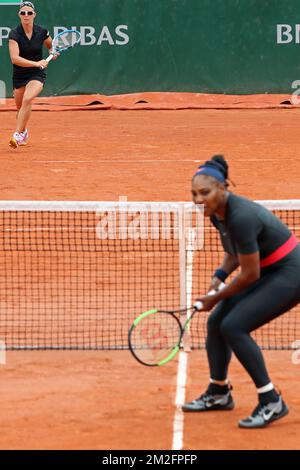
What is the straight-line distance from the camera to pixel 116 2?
20.5 meters

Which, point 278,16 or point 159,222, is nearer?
point 159,222

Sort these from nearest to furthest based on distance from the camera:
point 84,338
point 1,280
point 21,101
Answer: point 84,338
point 1,280
point 21,101

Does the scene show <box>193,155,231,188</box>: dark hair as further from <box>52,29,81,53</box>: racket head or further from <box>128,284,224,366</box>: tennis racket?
<box>52,29,81,53</box>: racket head

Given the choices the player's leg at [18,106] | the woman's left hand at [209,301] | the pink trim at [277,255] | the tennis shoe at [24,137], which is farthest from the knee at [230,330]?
the tennis shoe at [24,137]

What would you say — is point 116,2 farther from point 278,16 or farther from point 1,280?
point 1,280

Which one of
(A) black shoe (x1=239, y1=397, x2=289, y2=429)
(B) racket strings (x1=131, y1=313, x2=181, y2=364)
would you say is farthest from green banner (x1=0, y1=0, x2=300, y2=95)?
(A) black shoe (x1=239, y1=397, x2=289, y2=429)

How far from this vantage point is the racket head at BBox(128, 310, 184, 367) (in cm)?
655

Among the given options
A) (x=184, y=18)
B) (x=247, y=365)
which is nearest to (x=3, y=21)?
(x=184, y=18)

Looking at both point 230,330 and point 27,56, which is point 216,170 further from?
point 27,56

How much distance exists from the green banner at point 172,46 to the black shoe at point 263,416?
15.1 m

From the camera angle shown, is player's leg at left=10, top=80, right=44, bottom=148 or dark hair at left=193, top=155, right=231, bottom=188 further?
player's leg at left=10, top=80, right=44, bottom=148

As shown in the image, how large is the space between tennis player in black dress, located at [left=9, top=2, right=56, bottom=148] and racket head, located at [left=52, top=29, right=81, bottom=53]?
259 millimetres

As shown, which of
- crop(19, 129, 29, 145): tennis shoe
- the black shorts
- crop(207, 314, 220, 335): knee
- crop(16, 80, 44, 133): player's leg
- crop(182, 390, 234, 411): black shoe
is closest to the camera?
crop(207, 314, 220, 335): knee

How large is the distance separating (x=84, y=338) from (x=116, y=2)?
13.5 m
